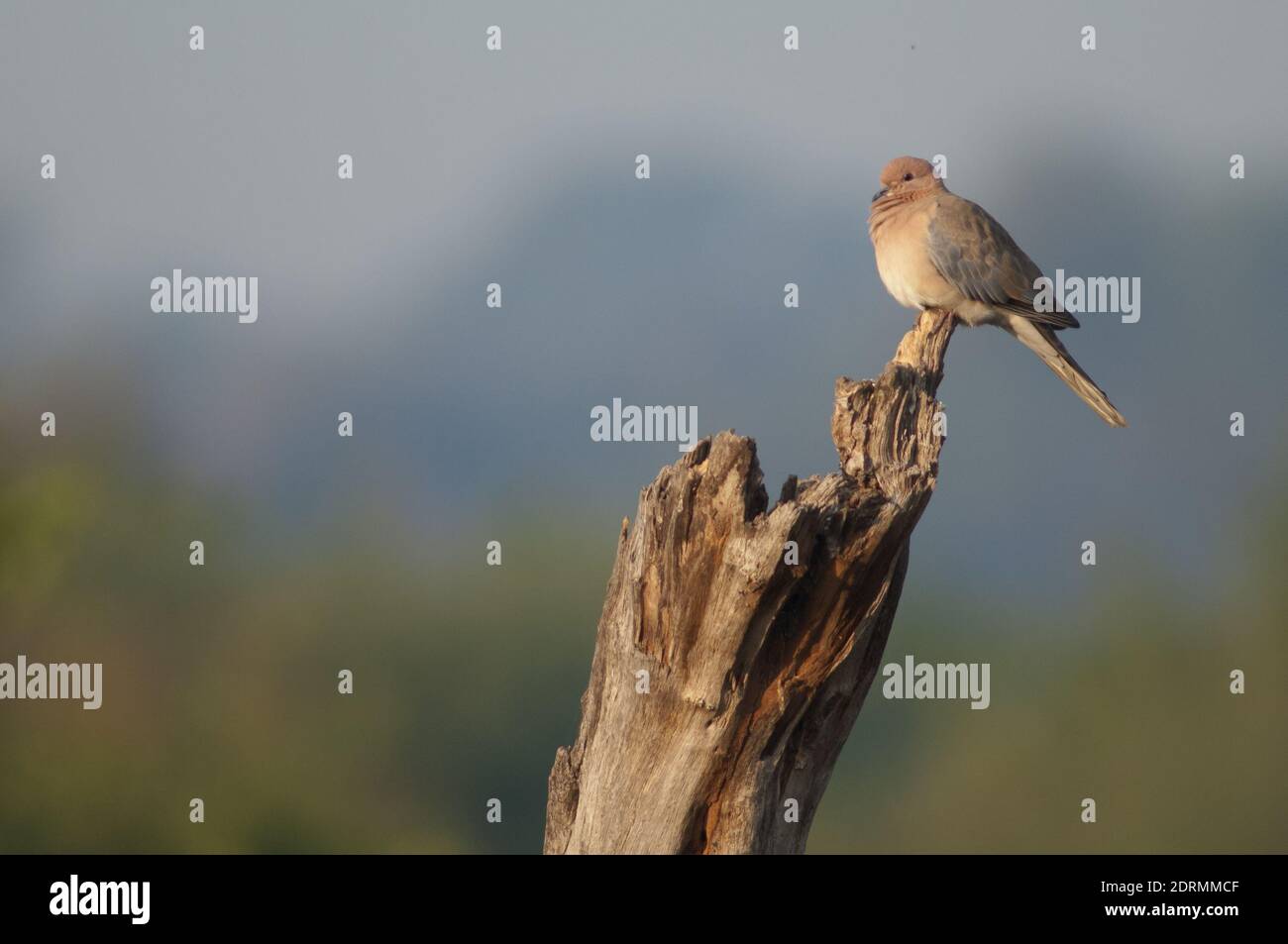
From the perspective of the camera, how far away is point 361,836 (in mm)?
28125

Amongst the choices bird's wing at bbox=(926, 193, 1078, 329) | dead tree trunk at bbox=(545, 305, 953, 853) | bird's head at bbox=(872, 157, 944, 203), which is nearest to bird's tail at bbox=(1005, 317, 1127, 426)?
bird's wing at bbox=(926, 193, 1078, 329)

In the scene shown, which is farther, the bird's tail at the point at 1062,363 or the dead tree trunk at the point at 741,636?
the bird's tail at the point at 1062,363

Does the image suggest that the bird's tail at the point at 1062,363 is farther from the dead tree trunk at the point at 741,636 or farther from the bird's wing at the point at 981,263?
the dead tree trunk at the point at 741,636

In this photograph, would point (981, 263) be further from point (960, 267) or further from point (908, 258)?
point (908, 258)

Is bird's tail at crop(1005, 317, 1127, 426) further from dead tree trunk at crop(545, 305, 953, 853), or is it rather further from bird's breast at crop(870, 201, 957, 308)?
dead tree trunk at crop(545, 305, 953, 853)

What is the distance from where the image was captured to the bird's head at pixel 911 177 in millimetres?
12117

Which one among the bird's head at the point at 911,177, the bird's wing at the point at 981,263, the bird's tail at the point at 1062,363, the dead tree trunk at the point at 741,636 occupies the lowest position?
the dead tree trunk at the point at 741,636

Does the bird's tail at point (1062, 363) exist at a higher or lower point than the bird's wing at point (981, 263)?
lower

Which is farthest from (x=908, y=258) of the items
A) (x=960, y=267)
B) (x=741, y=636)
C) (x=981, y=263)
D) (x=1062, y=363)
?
(x=741, y=636)

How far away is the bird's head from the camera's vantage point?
477 inches

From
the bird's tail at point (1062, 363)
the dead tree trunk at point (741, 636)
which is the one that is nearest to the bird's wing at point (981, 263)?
the bird's tail at point (1062, 363)

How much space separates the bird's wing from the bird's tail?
117mm

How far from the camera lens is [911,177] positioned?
12156 millimetres
